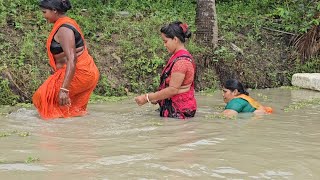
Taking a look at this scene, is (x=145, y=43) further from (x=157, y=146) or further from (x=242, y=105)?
(x=157, y=146)

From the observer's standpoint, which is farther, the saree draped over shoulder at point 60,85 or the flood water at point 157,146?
the saree draped over shoulder at point 60,85

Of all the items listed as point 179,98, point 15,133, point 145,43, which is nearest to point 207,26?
point 145,43

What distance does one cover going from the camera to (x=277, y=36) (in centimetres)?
1138

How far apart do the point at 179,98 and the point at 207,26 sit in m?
3.89

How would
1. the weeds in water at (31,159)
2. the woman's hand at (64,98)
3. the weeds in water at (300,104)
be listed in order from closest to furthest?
the weeds in water at (31,159)
the woman's hand at (64,98)
the weeds in water at (300,104)

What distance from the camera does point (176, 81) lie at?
6402 mm

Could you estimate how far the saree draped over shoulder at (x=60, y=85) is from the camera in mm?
6480

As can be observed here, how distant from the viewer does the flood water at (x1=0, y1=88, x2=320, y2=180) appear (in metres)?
4.10

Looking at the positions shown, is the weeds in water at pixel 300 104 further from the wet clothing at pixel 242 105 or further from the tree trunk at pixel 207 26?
the tree trunk at pixel 207 26

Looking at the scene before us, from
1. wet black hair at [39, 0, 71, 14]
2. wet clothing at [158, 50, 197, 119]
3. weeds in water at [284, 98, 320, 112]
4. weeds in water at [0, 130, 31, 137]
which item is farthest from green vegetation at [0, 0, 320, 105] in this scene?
weeds in water at [0, 130, 31, 137]

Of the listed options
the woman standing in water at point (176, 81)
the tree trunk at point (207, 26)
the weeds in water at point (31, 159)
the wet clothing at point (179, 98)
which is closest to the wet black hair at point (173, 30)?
the woman standing in water at point (176, 81)

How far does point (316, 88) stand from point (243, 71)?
1.31 metres

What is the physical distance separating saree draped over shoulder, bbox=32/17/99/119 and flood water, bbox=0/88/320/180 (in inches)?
7.9

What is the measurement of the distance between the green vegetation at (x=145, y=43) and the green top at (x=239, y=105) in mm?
2277
